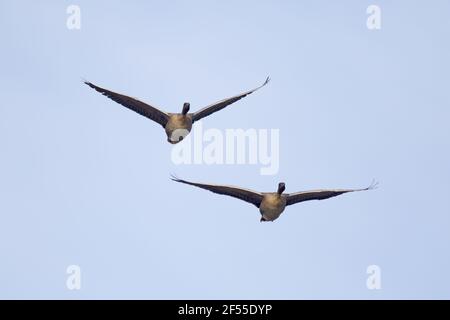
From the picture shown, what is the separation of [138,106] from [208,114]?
1541 mm

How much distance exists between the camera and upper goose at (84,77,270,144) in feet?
110

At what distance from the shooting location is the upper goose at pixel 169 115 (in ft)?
110

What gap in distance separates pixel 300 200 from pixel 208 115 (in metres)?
3.07

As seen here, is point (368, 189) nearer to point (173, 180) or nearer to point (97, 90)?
point (173, 180)

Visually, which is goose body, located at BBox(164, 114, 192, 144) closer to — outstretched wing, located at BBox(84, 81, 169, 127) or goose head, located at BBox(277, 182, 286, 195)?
outstretched wing, located at BBox(84, 81, 169, 127)

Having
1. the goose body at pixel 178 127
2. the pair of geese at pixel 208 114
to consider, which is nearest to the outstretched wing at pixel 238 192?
the pair of geese at pixel 208 114

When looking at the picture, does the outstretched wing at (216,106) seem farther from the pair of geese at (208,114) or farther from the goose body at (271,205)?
the goose body at (271,205)

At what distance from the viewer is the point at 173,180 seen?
100.0ft

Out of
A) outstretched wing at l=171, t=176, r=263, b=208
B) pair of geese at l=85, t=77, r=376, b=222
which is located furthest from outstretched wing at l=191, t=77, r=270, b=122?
outstretched wing at l=171, t=176, r=263, b=208

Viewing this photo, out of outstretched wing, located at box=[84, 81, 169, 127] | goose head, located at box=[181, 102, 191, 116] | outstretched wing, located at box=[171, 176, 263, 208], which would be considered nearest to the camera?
outstretched wing, located at box=[171, 176, 263, 208]

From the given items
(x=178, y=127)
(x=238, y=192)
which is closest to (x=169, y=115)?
(x=178, y=127)

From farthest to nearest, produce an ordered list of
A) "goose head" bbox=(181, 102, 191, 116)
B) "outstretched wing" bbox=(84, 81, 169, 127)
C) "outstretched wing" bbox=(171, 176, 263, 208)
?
"outstretched wing" bbox=(84, 81, 169, 127) < "goose head" bbox=(181, 102, 191, 116) < "outstretched wing" bbox=(171, 176, 263, 208)
